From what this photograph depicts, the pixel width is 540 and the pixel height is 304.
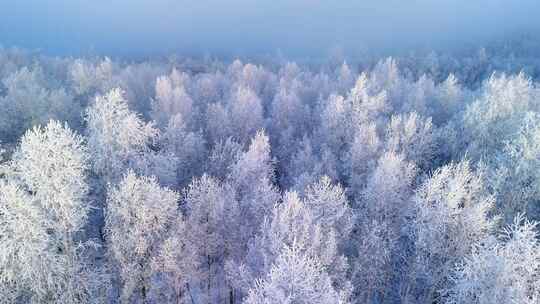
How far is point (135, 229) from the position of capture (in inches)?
690

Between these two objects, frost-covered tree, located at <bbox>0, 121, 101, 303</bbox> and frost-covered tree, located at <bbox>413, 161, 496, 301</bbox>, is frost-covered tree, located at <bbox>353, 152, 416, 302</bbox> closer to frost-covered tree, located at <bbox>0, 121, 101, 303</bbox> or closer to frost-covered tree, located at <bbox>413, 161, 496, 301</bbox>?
frost-covered tree, located at <bbox>413, 161, 496, 301</bbox>

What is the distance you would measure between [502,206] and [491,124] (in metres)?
9.25

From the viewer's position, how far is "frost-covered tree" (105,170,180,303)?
1742 centimetres

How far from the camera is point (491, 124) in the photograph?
3303cm

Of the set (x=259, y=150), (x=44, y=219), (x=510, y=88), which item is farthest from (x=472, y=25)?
(x=44, y=219)

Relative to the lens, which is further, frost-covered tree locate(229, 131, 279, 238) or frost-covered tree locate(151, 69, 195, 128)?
frost-covered tree locate(151, 69, 195, 128)

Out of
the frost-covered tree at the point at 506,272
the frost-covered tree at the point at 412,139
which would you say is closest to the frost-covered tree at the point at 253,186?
the frost-covered tree at the point at 506,272

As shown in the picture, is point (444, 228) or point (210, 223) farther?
point (210, 223)

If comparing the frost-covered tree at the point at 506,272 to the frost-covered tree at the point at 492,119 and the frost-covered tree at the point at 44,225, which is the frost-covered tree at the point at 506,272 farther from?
Result: the frost-covered tree at the point at 44,225

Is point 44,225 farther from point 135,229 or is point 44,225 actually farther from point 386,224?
point 386,224

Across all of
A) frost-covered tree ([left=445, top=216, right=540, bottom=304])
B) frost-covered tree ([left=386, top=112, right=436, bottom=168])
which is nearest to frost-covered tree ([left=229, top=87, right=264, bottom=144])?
frost-covered tree ([left=386, top=112, right=436, bottom=168])

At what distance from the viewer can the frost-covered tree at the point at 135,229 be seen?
1742cm

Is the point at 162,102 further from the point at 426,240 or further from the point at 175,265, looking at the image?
the point at 426,240

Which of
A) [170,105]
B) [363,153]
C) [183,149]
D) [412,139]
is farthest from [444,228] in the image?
[170,105]
